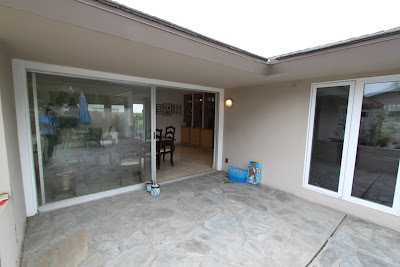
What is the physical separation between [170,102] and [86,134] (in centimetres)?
579

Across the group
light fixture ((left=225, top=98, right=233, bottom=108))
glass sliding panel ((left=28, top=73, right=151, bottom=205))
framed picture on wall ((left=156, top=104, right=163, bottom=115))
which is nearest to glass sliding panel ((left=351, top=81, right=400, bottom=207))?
light fixture ((left=225, top=98, right=233, bottom=108))

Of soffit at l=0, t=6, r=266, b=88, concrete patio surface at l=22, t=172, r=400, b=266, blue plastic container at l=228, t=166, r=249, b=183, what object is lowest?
concrete patio surface at l=22, t=172, r=400, b=266

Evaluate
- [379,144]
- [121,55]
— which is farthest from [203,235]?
[379,144]

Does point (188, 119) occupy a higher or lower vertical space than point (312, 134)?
higher

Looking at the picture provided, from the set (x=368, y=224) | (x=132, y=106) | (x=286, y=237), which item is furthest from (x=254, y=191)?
(x=132, y=106)

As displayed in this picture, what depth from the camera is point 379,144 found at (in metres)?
2.64

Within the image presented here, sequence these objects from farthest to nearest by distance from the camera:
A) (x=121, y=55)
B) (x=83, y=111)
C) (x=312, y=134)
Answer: (x=312, y=134), (x=83, y=111), (x=121, y=55)

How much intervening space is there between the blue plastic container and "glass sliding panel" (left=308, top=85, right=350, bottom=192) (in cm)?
124

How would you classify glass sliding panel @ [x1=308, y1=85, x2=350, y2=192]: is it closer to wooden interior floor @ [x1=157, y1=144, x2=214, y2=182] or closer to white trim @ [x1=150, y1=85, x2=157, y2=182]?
wooden interior floor @ [x1=157, y1=144, x2=214, y2=182]

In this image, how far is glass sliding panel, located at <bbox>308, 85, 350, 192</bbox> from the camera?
2934 millimetres

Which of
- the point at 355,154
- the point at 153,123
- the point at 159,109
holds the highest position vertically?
the point at 159,109

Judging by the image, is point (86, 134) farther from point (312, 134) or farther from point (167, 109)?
point (167, 109)

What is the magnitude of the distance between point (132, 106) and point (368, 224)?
13.3 feet

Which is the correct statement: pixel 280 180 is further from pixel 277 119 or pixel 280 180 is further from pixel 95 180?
pixel 95 180
